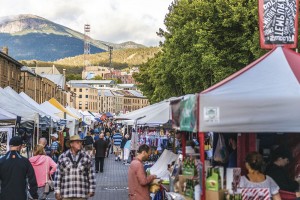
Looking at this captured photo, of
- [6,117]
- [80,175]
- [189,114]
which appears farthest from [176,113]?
[6,117]

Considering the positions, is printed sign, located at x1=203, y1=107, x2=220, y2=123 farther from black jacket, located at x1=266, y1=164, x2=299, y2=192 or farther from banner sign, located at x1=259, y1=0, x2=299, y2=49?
banner sign, located at x1=259, y1=0, x2=299, y2=49

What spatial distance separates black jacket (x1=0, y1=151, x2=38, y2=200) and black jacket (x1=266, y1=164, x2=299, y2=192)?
3942 mm

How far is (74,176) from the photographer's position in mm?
9562

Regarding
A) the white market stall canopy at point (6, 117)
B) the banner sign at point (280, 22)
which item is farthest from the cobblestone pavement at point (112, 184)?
the banner sign at point (280, 22)

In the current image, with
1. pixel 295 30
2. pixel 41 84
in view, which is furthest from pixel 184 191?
pixel 41 84

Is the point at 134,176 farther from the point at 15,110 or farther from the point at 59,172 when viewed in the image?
the point at 15,110

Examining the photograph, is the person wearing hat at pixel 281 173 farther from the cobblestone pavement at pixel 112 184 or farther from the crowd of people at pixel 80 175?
the cobblestone pavement at pixel 112 184

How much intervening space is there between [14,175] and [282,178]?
14.2 ft

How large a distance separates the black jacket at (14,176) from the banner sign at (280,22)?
4.70 m

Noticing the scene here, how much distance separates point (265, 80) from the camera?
8.13 m

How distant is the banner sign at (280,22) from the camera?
1027cm

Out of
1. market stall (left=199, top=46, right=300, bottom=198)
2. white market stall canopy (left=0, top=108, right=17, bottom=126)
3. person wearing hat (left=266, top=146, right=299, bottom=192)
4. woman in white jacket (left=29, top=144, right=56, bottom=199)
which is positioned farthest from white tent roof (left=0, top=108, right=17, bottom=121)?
market stall (left=199, top=46, right=300, bottom=198)

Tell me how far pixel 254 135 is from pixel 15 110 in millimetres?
11886

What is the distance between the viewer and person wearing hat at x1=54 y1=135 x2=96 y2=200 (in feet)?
31.4
